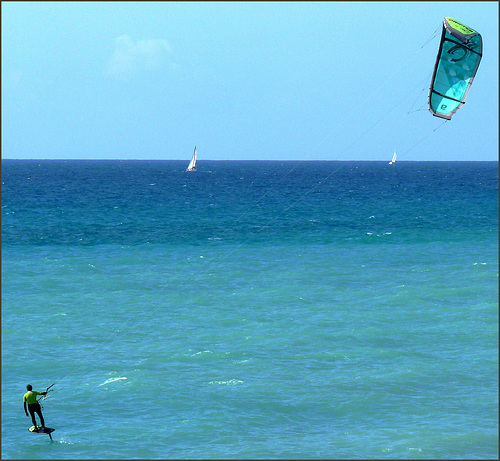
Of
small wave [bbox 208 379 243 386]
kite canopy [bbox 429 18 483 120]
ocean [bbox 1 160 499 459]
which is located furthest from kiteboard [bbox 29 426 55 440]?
kite canopy [bbox 429 18 483 120]

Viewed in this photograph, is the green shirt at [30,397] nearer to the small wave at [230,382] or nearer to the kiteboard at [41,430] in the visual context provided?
the kiteboard at [41,430]

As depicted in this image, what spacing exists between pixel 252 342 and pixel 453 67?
58.1 feet

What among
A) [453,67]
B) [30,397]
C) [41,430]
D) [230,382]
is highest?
[453,67]

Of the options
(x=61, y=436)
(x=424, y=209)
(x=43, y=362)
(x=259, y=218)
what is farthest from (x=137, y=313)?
(x=424, y=209)

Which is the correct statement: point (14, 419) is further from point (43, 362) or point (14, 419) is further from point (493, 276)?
point (493, 276)

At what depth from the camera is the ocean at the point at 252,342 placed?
1027 inches

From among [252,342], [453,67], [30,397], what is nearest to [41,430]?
[30,397]

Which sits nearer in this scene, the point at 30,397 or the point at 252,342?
the point at 30,397

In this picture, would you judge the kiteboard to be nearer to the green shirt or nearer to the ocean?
the ocean

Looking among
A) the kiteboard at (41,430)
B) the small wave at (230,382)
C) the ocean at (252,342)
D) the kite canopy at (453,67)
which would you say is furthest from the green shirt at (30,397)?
the kite canopy at (453,67)

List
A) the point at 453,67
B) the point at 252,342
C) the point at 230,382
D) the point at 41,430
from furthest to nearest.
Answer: the point at 252,342 → the point at 453,67 → the point at 230,382 → the point at 41,430

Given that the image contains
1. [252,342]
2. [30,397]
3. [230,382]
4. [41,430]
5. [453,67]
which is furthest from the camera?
[252,342]

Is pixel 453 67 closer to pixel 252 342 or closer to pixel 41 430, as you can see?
Answer: pixel 252 342

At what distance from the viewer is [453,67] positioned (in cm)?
3203
